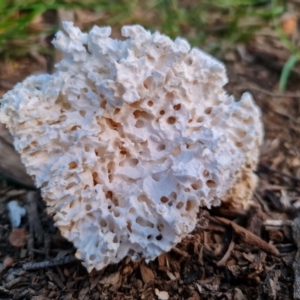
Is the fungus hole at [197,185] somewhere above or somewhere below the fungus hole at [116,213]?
above

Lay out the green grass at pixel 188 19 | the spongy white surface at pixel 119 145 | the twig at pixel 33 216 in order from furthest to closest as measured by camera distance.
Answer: the green grass at pixel 188 19
the twig at pixel 33 216
the spongy white surface at pixel 119 145

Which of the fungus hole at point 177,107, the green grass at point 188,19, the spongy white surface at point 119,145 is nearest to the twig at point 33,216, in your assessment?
the spongy white surface at point 119,145

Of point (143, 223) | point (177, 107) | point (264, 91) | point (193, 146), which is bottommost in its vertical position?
point (264, 91)

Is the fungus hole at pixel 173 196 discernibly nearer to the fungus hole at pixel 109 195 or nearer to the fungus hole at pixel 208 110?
the fungus hole at pixel 109 195

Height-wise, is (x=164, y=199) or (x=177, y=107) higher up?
(x=177, y=107)

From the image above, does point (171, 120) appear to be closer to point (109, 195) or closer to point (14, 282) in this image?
point (109, 195)


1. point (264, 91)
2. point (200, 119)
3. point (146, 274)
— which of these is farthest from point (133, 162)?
point (264, 91)
